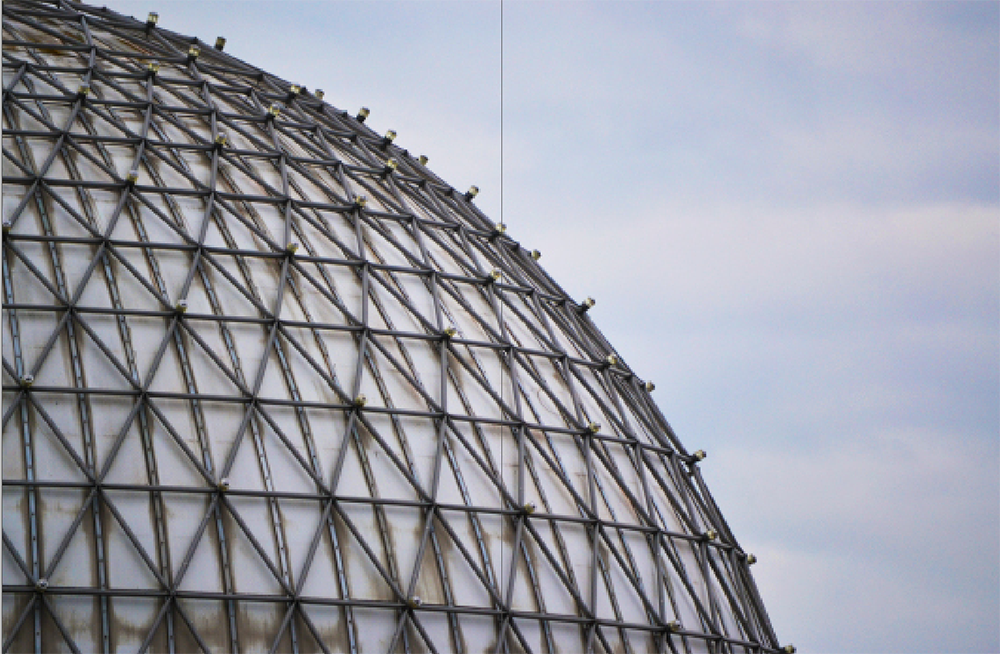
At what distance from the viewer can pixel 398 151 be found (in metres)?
39.2

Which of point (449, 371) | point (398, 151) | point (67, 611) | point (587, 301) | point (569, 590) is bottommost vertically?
point (67, 611)

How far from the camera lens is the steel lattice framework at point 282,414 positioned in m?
23.5

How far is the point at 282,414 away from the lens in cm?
2641

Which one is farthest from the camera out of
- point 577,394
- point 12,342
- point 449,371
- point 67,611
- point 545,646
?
point 577,394

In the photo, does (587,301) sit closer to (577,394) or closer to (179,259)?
(577,394)

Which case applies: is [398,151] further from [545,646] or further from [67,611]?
[67,611]

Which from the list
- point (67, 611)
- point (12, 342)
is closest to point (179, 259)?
point (12, 342)

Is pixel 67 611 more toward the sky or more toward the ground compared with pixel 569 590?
more toward the ground

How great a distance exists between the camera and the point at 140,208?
28438 millimetres

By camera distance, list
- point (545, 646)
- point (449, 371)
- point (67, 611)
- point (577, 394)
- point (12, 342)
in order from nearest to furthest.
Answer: point (67, 611) < point (12, 342) < point (545, 646) < point (449, 371) < point (577, 394)

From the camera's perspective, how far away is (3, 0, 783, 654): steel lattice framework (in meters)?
23.5

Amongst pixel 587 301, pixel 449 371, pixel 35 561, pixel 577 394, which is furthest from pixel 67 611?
pixel 587 301

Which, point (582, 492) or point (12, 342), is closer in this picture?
point (12, 342)

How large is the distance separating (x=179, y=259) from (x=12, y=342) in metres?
4.54
